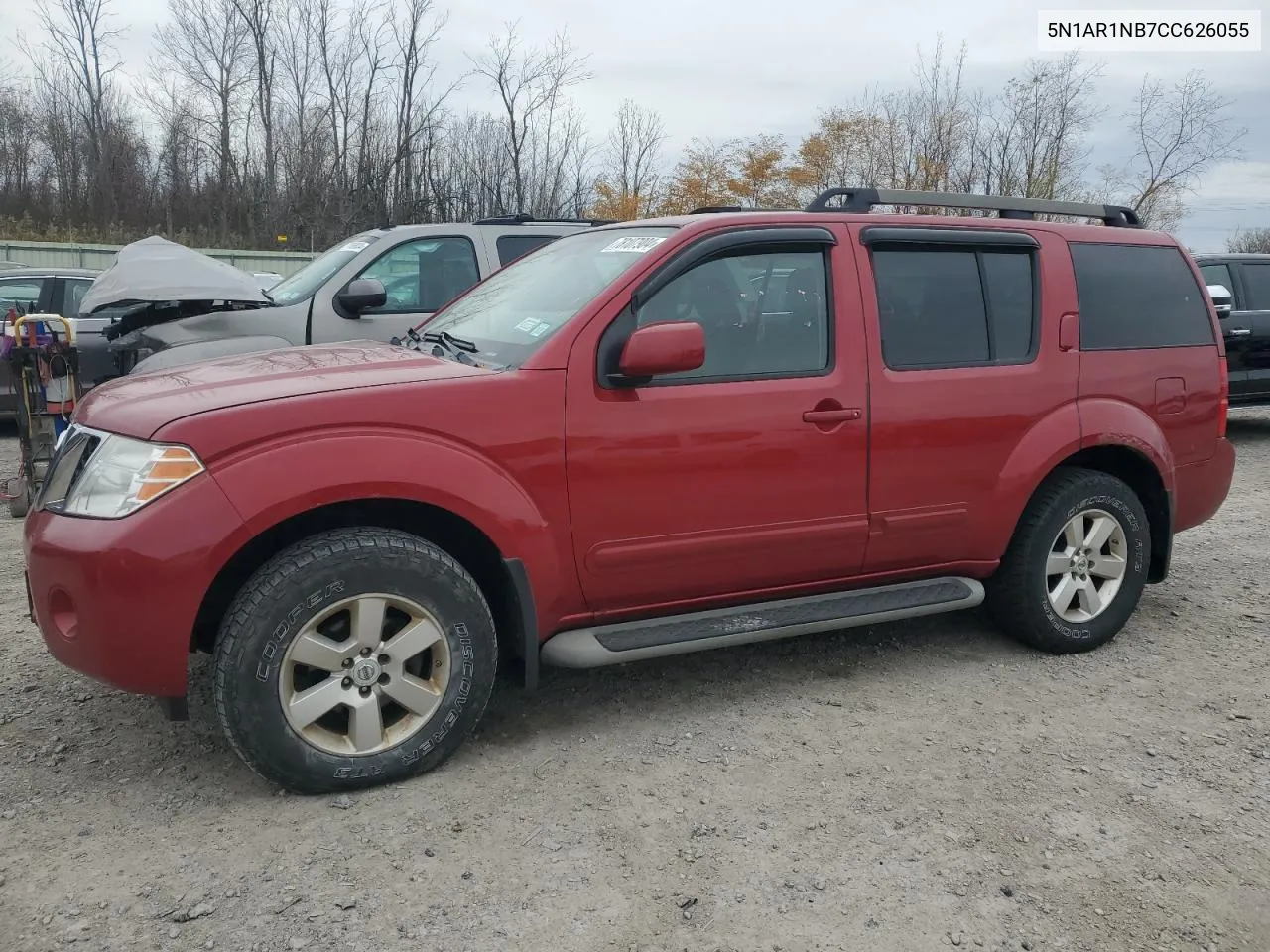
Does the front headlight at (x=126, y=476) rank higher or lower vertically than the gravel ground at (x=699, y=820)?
higher

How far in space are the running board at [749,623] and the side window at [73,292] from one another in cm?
840

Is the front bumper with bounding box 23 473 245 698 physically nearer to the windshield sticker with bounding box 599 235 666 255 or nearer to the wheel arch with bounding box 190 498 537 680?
the wheel arch with bounding box 190 498 537 680

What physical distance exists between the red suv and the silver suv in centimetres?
289

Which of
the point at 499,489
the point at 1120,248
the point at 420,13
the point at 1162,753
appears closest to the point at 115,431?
the point at 499,489

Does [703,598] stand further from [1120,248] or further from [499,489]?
[1120,248]

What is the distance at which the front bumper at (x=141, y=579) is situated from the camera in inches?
109

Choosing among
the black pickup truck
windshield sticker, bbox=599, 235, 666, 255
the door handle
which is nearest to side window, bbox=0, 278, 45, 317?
windshield sticker, bbox=599, 235, 666, 255

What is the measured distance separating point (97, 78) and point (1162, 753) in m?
38.4

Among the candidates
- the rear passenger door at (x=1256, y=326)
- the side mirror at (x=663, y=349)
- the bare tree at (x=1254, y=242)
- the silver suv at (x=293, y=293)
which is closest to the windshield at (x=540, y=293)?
the side mirror at (x=663, y=349)

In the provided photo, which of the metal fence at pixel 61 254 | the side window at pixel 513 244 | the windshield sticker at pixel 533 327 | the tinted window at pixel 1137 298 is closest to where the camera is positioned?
the windshield sticker at pixel 533 327

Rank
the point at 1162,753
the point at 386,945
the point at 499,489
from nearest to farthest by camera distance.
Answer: the point at 386,945, the point at 499,489, the point at 1162,753

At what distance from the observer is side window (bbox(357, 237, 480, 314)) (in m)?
7.21

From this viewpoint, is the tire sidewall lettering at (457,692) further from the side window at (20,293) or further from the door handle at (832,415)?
the side window at (20,293)

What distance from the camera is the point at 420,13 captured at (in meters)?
32.4
